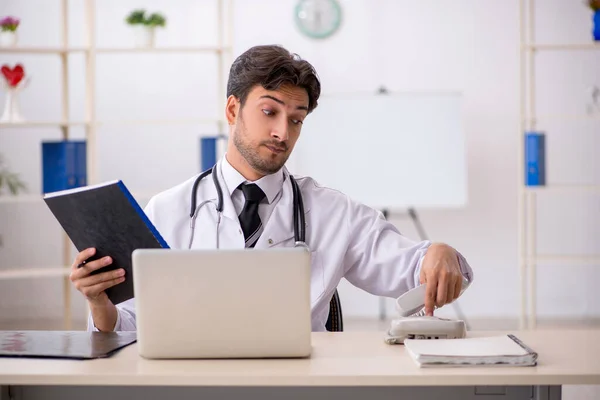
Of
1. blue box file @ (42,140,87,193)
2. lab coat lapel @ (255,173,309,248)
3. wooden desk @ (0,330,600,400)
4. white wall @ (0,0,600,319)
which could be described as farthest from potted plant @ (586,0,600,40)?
wooden desk @ (0,330,600,400)

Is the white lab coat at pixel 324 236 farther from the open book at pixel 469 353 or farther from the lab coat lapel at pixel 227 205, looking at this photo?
the open book at pixel 469 353

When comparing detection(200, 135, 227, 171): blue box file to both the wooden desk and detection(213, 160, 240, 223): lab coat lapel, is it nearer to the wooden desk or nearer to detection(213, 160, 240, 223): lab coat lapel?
detection(213, 160, 240, 223): lab coat lapel

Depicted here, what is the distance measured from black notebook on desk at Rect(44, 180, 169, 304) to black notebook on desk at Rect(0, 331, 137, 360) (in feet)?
0.38

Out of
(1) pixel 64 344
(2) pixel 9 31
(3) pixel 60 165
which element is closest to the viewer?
(1) pixel 64 344

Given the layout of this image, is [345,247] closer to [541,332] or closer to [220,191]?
[220,191]

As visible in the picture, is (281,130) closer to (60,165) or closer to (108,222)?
(108,222)

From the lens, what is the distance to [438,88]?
5816 mm

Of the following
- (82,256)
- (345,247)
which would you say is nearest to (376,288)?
(345,247)

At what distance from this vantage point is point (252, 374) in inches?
50.4

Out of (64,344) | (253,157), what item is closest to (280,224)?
(253,157)

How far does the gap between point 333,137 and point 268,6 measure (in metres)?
1.18

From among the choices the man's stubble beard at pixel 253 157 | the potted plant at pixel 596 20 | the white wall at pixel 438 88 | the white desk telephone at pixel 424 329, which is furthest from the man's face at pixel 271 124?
the white wall at pixel 438 88

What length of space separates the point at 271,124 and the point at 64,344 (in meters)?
0.78

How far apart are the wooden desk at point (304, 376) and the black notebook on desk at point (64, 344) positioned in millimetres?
27
